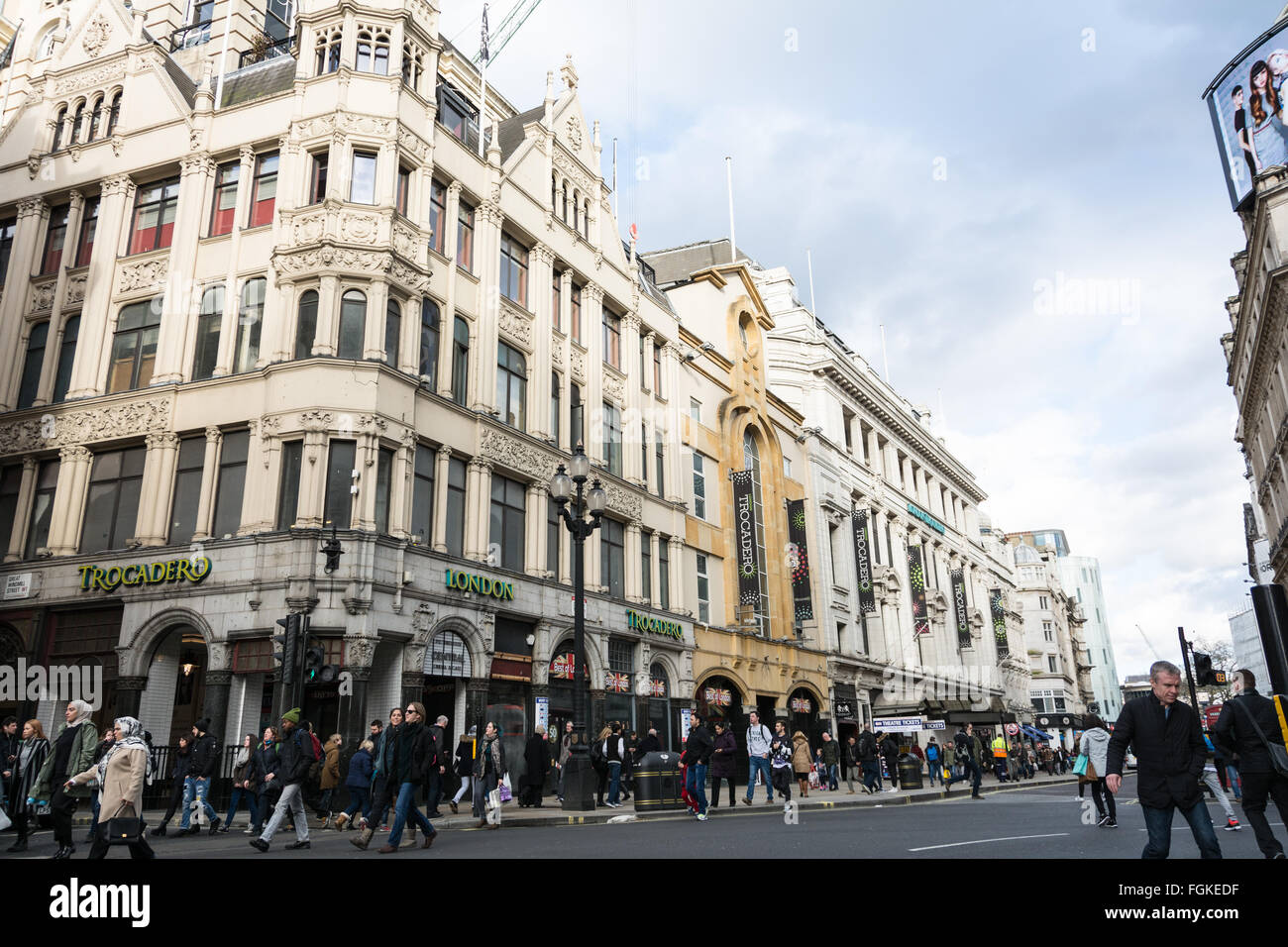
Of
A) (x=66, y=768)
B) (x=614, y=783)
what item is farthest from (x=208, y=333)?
(x=614, y=783)

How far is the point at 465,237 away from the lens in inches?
1061

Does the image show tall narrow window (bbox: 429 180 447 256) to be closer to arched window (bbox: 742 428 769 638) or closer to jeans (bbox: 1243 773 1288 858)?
arched window (bbox: 742 428 769 638)

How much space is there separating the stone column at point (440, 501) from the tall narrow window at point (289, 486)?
3.48 metres

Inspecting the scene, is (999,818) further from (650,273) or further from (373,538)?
(650,273)

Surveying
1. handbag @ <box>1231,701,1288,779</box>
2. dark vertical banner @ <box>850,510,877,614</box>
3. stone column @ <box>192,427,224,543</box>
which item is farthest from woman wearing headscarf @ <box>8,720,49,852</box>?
dark vertical banner @ <box>850,510,877,614</box>

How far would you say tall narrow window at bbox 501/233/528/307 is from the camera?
1118 inches

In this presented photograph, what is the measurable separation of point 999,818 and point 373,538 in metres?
14.1

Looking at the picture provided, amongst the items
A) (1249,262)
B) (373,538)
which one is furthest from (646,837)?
(1249,262)

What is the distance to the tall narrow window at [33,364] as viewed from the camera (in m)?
26.0

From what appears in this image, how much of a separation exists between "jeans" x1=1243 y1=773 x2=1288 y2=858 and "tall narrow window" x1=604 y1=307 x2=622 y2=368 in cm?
2638

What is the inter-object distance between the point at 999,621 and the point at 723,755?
64.2 metres

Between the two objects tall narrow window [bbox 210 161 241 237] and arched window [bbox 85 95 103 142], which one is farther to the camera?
arched window [bbox 85 95 103 142]

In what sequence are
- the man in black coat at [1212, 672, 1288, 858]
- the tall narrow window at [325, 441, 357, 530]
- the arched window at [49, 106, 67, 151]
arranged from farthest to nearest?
the arched window at [49, 106, 67, 151] < the tall narrow window at [325, 441, 357, 530] < the man in black coat at [1212, 672, 1288, 858]

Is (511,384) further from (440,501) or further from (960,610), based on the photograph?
(960,610)
